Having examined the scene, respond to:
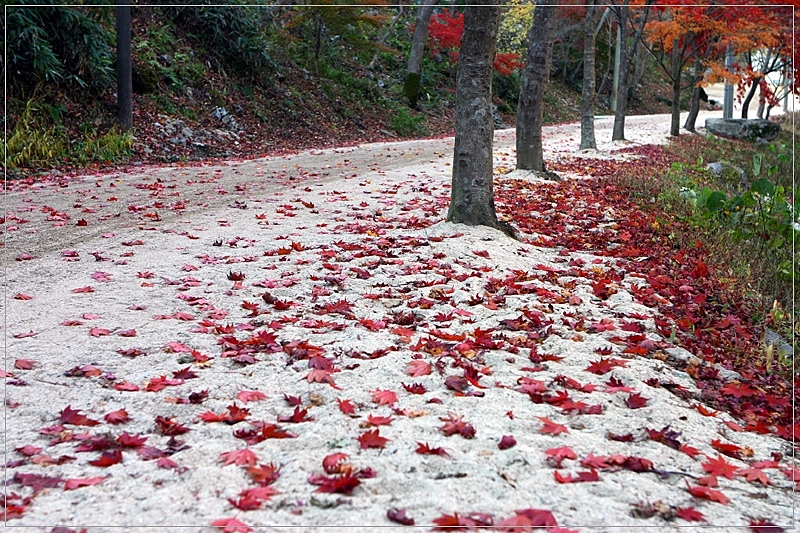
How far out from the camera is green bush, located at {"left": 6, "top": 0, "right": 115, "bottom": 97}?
1202 cm

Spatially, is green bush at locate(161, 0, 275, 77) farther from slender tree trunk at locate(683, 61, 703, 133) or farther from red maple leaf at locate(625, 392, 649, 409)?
red maple leaf at locate(625, 392, 649, 409)

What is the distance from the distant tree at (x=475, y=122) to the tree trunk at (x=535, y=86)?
3.97 meters

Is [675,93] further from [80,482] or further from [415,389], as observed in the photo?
[80,482]

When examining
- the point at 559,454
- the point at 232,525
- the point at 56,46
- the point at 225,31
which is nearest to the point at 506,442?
the point at 559,454

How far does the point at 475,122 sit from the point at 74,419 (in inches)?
184

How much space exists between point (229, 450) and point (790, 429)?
110 inches

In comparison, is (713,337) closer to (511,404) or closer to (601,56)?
(511,404)

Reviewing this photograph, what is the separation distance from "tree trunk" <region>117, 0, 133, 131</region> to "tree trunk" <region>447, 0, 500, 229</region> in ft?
27.7

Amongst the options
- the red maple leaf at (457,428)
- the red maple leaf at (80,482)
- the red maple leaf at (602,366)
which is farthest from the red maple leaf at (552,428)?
the red maple leaf at (80,482)

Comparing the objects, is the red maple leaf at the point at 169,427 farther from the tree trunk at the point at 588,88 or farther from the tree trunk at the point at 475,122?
the tree trunk at the point at 588,88

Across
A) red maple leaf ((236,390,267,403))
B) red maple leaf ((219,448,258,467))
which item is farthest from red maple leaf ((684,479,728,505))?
red maple leaf ((236,390,267,403))

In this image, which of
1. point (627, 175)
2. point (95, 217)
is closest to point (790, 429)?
point (95, 217)

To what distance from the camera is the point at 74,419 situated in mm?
2967

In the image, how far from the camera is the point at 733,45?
20781 mm
